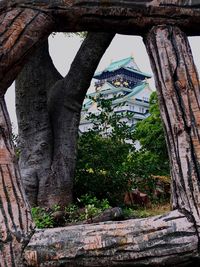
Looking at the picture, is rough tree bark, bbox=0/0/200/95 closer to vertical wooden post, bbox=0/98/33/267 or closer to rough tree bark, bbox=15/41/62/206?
vertical wooden post, bbox=0/98/33/267

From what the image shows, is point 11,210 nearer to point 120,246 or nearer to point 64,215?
point 120,246

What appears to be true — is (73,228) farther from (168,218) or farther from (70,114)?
(70,114)

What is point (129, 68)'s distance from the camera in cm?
1884

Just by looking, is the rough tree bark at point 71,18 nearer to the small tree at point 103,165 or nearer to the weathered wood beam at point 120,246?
the weathered wood beam at point 120,246

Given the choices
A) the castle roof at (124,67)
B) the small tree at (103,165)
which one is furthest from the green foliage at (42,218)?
the castle roof at (124,67)

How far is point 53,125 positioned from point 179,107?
92.0 inches

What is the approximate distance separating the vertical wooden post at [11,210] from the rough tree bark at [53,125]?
2.13 meters

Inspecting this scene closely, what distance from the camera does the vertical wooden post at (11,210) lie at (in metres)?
1.46

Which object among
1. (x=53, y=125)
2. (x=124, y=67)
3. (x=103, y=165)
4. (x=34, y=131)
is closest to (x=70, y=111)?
(x=53, y=125)

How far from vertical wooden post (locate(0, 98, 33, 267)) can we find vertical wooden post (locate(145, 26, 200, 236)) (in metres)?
0.55

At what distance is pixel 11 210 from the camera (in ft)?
4.89

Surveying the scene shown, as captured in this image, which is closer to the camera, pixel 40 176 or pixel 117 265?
pixel 117 265

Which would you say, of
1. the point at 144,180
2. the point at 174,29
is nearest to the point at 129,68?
the point at 144,180

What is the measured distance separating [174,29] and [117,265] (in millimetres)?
937
